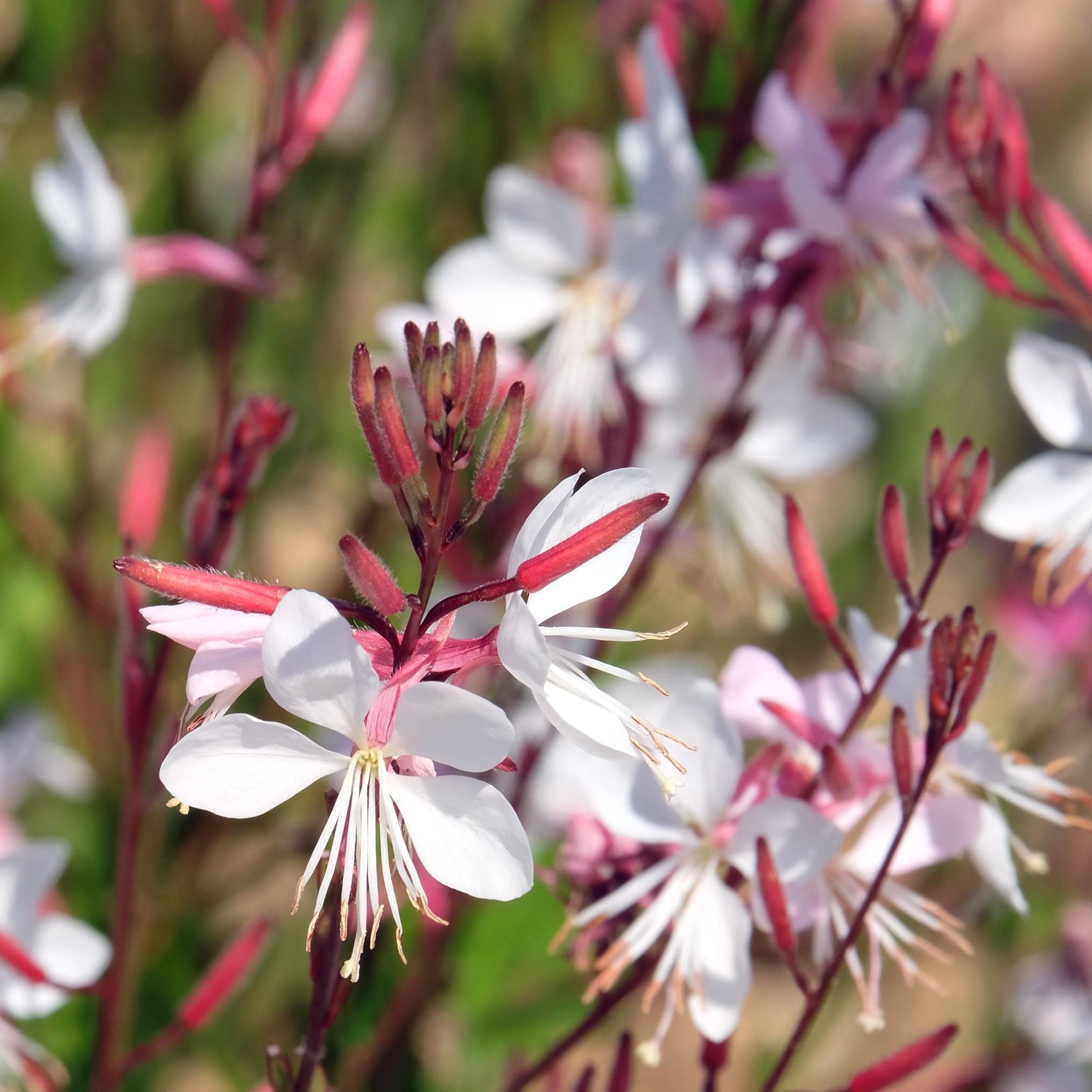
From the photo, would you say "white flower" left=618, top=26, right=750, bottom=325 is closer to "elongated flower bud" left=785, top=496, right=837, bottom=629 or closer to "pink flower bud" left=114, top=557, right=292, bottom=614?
"elongated flower bud" left=785, top=496, right=837, bottom=629

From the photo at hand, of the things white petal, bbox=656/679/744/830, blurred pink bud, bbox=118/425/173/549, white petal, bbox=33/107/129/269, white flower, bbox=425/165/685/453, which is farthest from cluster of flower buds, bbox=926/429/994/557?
white petal, bbox=33/107/129/269

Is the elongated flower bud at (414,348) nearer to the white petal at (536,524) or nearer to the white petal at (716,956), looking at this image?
the white petal at (536,524)

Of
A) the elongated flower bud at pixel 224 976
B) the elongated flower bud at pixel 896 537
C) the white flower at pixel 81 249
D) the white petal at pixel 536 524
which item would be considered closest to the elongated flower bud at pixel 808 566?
the elongated flower bud at pixel 896 537

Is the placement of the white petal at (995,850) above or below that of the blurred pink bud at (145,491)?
above

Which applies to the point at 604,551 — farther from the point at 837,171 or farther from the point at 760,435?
the point at 760,435

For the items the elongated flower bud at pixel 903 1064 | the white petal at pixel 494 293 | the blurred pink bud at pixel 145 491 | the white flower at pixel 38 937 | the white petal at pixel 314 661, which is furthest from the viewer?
the white petal at pixel 494 293

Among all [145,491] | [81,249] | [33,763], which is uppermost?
[81,249]

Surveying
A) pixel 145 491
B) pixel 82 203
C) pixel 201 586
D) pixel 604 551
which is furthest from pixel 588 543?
pixel 82 203

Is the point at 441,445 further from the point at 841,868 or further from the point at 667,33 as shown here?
the point at 667,33
